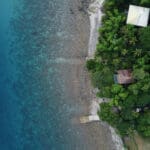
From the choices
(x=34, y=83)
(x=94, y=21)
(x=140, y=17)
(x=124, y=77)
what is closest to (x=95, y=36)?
(x=94, y=21)

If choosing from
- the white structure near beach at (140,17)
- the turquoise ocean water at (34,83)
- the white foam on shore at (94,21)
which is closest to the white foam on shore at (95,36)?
the white foam on shore at (94,21)

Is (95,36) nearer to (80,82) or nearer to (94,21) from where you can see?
(94,21)

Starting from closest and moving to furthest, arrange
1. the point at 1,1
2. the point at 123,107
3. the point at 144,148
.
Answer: the point at 123,107 → the point at 144,148 → the point at 1,1

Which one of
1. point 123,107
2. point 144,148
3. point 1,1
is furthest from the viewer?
point 1,1

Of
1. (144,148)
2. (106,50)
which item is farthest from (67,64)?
(144,148)

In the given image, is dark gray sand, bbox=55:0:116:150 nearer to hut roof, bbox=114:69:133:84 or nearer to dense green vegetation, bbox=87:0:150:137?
dense green vegetation, bbox=87:0:150:137

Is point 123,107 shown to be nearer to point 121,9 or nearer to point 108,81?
point 108,81
